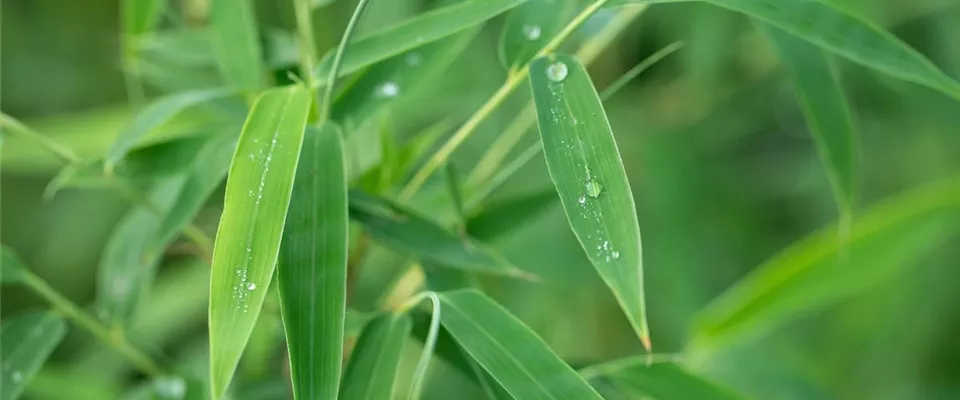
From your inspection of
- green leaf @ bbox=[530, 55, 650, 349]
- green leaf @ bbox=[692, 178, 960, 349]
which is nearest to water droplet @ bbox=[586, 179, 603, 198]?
green leaf @ bbox=[530, 55, 650, 349]

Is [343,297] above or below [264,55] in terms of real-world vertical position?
below

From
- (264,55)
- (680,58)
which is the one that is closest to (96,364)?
(264,55)

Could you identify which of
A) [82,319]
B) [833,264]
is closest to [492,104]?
[82,319]

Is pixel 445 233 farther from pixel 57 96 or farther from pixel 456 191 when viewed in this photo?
pixel 57 96

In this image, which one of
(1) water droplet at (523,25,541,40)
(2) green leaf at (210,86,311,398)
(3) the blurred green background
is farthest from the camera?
(3) the blurred green background

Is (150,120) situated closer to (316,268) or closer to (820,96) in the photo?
(316,268)

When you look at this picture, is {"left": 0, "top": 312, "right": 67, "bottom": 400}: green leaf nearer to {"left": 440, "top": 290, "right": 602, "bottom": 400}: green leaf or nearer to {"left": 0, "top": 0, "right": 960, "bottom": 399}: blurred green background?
{"left": 440, "top": 290, "right": 602, "bottom": 400}: green leaf
